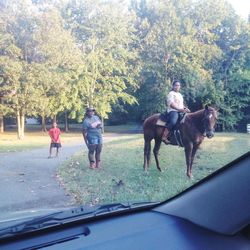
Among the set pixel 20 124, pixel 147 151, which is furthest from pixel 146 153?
pixel 20 124

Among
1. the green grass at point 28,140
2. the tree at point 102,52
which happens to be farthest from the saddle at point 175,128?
the green grass at point 28,140

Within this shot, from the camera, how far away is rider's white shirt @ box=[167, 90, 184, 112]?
13.2ft

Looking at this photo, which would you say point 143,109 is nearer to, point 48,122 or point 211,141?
point 211,141

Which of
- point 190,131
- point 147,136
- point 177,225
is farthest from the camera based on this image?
point 147,136

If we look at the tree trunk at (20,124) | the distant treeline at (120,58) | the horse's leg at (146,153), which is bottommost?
the horse's leg at (146,153)

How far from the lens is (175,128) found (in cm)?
470

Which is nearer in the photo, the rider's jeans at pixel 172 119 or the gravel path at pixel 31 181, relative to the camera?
the gravel path at pixel 31 181

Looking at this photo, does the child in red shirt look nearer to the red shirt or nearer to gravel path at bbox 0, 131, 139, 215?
the red shirt

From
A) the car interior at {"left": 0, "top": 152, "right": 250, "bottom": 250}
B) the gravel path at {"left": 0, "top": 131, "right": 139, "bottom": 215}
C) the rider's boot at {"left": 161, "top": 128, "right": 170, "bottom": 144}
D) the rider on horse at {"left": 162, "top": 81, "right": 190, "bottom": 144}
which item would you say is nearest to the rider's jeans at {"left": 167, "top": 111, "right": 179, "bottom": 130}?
the rider on horse at {"left": 162, "top": 81, "right": 190, "bottom": 144}

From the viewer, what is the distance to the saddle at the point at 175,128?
182 inches

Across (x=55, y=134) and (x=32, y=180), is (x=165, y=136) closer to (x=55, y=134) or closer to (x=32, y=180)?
(x=32, y=180)

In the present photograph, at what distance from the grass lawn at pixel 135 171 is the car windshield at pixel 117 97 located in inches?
0.7

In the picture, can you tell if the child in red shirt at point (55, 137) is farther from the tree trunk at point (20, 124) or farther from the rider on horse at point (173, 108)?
the rider on horse at point (173, 108)

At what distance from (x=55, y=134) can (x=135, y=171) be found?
1.72m
